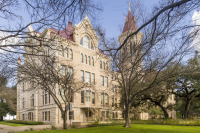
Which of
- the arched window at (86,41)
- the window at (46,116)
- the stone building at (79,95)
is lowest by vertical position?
the window at (46,116)

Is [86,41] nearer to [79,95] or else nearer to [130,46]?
[79,95]

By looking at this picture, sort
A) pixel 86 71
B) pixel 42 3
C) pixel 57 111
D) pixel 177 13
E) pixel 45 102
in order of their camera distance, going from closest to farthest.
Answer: pixel 42 3
pixel 177 13
pixel 57 111
pixel 45 102
pixel 86 71

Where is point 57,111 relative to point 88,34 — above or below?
below

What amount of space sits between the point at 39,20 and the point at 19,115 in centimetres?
3947

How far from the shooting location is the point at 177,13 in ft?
20.9

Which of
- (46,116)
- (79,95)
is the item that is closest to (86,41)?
(79,95)

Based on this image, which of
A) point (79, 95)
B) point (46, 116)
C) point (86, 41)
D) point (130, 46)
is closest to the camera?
point (130, 46)

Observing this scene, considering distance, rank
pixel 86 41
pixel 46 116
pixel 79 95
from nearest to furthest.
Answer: pixel 46 116 → pixel 79 95 → pixel 86 41

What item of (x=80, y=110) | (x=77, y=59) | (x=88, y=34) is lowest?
(x=80, y=110)

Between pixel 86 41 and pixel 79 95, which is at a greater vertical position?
pixel 86 41

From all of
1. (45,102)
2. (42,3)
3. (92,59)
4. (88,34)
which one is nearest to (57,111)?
(45,102)

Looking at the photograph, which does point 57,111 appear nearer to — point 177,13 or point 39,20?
point 39,20

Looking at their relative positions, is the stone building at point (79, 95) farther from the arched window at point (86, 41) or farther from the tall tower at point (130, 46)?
the tall tower at point (130, 46)

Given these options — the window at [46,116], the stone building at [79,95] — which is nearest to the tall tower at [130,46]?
the stone building at [79,95]
